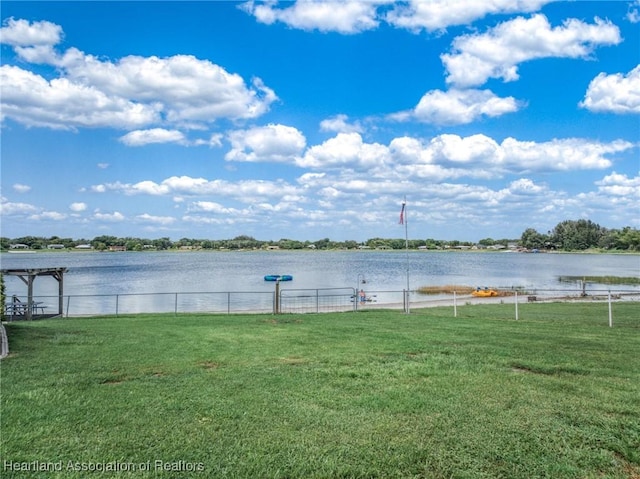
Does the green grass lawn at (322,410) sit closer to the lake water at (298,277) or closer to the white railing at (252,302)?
the lake water at (298,277)

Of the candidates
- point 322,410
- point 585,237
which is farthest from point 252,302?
point 585,237

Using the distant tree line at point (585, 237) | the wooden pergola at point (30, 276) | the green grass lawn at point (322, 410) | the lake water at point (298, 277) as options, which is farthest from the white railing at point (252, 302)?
the distant tree line at point (585, 237)

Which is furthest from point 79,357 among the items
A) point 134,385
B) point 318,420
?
point 318,420

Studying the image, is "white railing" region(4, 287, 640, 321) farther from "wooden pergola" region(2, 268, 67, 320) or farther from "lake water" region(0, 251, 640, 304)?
"lake water" region(0, 251, 640, 304)

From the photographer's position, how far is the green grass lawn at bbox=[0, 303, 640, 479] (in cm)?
458

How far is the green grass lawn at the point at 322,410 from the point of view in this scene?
15.0ft

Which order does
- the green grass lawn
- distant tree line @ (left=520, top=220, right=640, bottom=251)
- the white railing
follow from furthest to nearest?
distant tree line @ (left=520, top=220, right=640, bottom=251) < the white railing < the green grass lawn

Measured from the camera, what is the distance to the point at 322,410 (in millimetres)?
6062

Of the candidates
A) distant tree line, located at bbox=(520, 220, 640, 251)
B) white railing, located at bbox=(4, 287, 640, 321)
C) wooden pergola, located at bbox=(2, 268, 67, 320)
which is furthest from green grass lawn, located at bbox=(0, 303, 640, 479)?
distant tree line, located at bbox=(520, 220, 640, 251)

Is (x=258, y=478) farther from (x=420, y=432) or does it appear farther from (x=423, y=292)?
(x=423, y=292)

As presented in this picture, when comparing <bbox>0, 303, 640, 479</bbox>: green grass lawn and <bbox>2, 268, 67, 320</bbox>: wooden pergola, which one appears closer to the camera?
<bbox>0, 303, 640, 479</bbox>: green grass lawn

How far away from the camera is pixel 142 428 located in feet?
17.6

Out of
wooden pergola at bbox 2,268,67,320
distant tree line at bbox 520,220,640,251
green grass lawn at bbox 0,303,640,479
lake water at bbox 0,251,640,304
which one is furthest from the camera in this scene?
distant tree line at bbox 520,220,640,251

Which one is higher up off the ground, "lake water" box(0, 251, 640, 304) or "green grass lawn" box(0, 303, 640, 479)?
"green grass lawn" box(0, 303, 640, 479)
